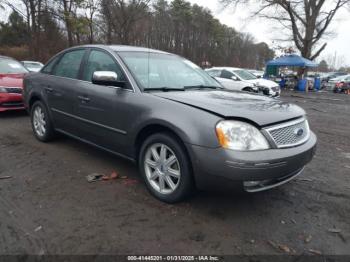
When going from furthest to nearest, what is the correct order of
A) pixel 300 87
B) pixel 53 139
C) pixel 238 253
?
pixel 300 87, pixel 53 139, pixel 238 253

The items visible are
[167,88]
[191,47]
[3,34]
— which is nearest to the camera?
[167,88]

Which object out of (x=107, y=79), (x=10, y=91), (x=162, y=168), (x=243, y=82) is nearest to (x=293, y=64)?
(x=243, y=82)

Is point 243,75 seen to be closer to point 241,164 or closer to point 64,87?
point 64,87

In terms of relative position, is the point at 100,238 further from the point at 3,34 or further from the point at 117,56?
the point at 3,34

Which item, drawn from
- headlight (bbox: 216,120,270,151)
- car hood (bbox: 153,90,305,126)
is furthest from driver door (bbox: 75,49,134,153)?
headlight (bbox: 216,120,270,151)

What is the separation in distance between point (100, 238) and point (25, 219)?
0.81m

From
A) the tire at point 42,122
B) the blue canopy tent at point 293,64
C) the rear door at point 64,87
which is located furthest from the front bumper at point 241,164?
the blue canopy tent at point 293,64

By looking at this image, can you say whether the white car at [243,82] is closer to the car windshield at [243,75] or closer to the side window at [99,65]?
the car windshield at [243,75]

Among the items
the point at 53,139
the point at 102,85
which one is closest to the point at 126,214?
the point at 102,85

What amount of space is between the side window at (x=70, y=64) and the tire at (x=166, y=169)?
187 centimetres

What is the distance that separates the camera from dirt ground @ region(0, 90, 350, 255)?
247 cm

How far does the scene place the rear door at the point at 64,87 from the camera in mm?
4289

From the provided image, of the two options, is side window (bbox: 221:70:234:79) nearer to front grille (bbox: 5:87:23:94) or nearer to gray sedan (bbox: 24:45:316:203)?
front grille (bbox: 5:87:23:94)

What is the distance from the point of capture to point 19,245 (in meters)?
2.42
